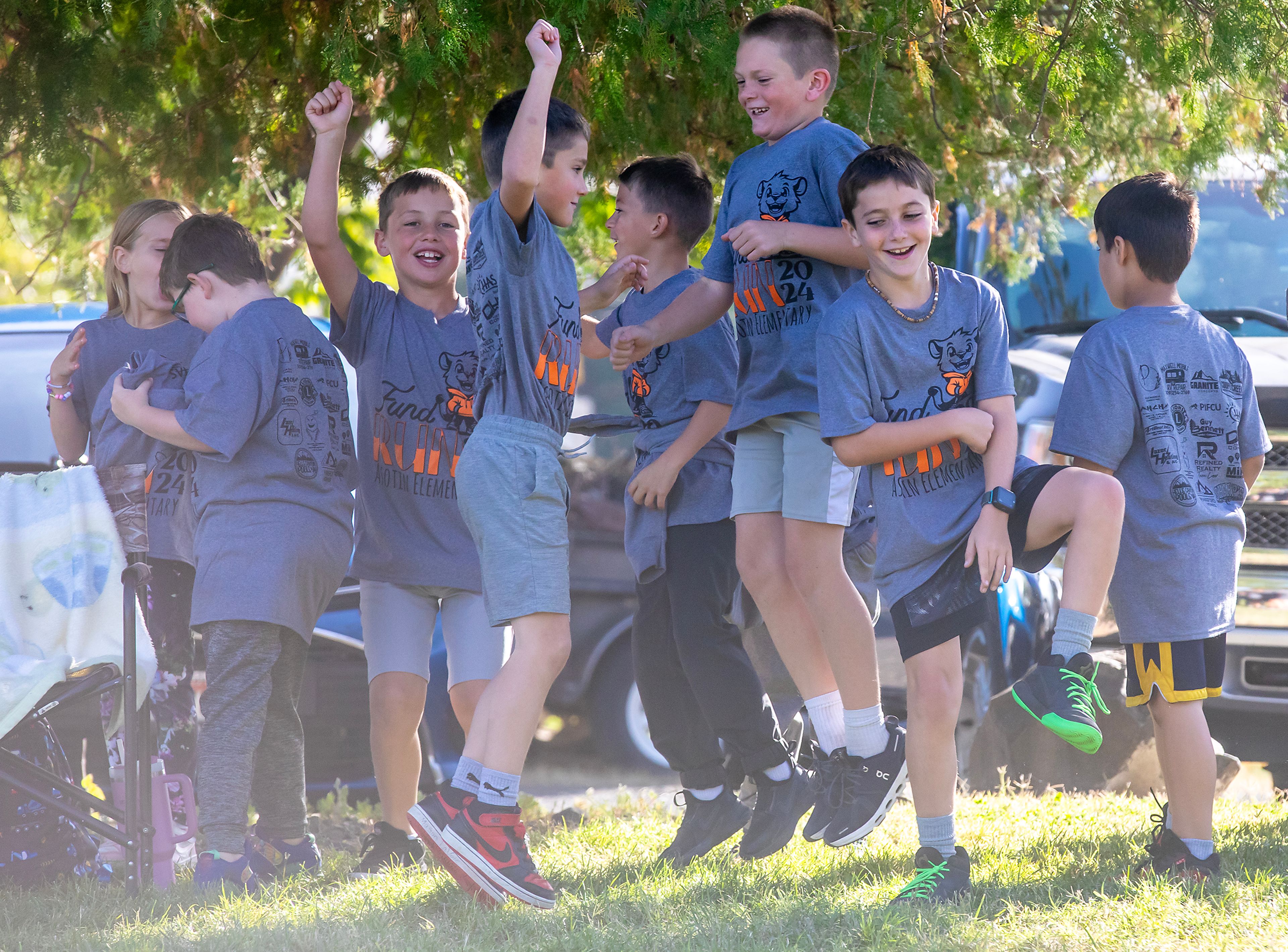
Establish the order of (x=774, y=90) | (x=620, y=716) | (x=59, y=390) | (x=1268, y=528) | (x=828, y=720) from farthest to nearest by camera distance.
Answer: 1. (x=620, y=716)
2. (x=1268, y=528)
3. (x=59, y=390)
4. (x=828, y=720)
5. (x=774, y=90)

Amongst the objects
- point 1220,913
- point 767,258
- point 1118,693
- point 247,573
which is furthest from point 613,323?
point 1118,693

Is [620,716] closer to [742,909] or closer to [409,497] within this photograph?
[409,497]

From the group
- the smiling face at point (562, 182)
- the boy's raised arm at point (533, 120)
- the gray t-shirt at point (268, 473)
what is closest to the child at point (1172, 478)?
the smiling face at point (562, 182)

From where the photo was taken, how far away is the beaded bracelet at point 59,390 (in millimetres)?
4168

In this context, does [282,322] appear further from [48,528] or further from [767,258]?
[767,258]

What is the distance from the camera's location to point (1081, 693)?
3053 millimetres

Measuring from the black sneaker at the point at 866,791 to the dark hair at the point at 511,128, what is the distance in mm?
1816

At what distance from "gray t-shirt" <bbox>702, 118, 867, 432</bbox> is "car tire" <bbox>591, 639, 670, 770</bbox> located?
102 inches

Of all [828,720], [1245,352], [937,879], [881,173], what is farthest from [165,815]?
[1245,352]

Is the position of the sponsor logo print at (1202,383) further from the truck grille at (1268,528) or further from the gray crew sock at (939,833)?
the truck grille at (1268,528)

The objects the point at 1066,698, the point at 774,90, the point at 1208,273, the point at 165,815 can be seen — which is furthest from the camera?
the point at 1208,273

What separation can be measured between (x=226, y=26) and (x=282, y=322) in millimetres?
1356

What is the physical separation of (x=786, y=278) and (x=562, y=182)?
2.35ft

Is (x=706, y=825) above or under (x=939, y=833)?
under
